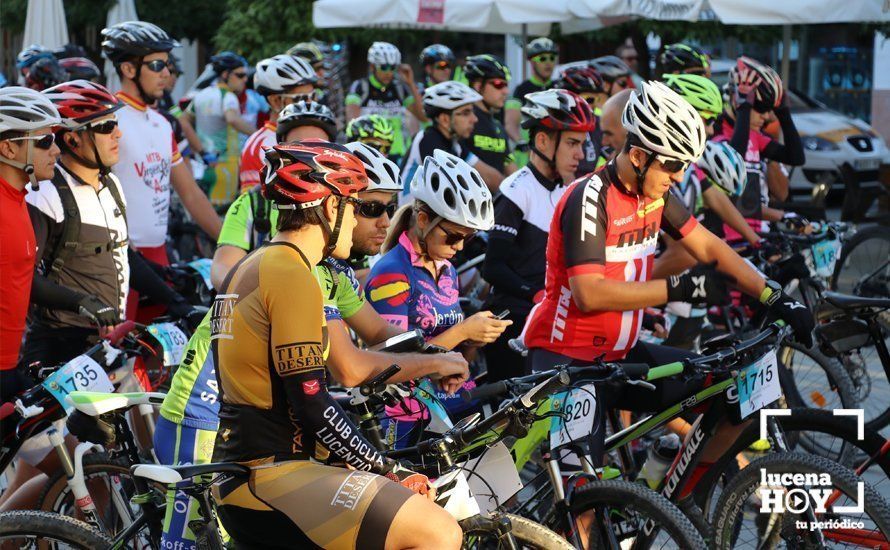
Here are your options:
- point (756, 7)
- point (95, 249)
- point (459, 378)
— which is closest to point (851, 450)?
point (459, 378)

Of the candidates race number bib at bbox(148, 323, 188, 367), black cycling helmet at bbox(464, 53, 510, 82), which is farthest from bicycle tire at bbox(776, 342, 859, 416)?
black cycling helmet at bbox(464, 53, 510, 82)

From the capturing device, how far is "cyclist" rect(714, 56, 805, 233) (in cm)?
870

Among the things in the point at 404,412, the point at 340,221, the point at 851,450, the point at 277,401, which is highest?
the point at 340,221

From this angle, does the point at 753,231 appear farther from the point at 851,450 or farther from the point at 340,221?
the point at 340,221

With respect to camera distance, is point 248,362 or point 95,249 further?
point 95,249

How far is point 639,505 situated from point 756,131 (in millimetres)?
5393

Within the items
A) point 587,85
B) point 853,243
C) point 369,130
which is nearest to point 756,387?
point 369,130

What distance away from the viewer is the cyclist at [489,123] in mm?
10383

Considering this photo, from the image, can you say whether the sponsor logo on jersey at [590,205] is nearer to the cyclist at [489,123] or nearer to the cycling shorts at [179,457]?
the cycling shorts at [179,457]

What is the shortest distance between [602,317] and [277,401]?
1.92m

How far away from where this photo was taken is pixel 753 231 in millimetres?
7926

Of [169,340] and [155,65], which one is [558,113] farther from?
[155,65]

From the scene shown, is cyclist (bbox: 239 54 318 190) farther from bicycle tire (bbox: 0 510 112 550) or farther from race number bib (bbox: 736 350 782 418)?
bicycle tire (bbox: 0 510 112 550)

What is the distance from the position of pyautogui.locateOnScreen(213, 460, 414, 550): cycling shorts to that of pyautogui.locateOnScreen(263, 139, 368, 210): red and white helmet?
750 millimetres
